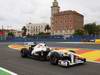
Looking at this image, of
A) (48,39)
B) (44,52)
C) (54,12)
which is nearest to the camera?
(44,52)

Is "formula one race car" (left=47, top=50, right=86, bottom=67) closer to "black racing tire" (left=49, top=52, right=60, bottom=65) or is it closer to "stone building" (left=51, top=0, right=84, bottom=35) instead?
"black racing tire" (left=49, top=52, right=60, bottom=65)

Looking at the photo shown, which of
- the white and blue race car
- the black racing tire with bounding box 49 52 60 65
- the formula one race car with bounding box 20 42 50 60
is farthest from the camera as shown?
the formula one race car with bounding box 20 42 50 60

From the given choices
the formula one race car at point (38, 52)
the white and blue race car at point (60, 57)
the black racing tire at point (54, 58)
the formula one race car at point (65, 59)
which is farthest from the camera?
the formula one race car at point (38, 52)

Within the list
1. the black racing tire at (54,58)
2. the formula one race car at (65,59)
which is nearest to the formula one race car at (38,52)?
the black racing tire at (54,58)

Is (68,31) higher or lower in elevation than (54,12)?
lower

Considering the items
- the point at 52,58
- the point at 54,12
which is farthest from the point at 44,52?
the point at 54,12

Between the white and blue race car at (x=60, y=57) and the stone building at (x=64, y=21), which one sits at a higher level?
the stone building at (x=64, y=21)

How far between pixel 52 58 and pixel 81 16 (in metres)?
144

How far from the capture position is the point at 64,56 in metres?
11.8

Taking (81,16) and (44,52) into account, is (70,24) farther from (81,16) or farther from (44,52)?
(44,52)

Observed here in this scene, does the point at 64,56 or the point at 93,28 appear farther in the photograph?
the point at 93,28

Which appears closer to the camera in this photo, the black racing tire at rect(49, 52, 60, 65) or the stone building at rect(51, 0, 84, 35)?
the black racing tire at rect(49, 52, 60, 65)

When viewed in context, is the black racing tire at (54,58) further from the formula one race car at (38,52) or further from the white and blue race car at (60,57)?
the formula one race car at (38,52)

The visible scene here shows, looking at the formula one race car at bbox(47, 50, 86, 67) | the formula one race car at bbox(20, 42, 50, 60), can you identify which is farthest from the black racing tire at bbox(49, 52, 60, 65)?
the formula one race car at bbox(20, 42, 50, 60)
